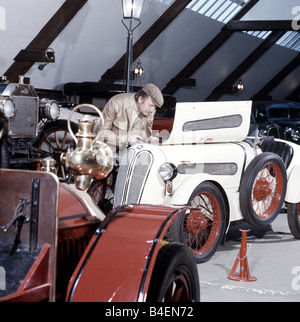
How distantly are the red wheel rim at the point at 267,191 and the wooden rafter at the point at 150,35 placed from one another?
22.8 feet

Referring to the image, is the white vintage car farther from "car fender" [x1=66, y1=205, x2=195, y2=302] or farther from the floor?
"car fender" [x1=66, y1=205, x2=195, y2=302]

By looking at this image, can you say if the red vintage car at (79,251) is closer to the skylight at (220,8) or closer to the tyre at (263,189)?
the tyre at (263,189)

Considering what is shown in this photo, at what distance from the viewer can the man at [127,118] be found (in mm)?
4418

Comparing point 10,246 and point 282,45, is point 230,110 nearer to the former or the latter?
point 10,246

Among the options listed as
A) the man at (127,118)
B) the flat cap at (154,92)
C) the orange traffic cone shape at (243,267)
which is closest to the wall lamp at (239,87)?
the man at (127,118)

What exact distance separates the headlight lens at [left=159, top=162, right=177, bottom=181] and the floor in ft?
2.24

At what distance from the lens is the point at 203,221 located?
14.0 feet

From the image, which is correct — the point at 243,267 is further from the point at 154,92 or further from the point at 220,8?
the point at 220,8

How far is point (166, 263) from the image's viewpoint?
2.19m

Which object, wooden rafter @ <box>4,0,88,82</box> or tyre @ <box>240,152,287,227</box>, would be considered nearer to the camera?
tyre @ <box>240,152,287,227</box>

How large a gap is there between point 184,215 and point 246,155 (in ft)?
2.92

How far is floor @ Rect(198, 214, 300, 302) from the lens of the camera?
3531mm

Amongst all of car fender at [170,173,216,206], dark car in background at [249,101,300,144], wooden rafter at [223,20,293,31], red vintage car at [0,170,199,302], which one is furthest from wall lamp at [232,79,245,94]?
red vintage car at [0,170,199,302]
